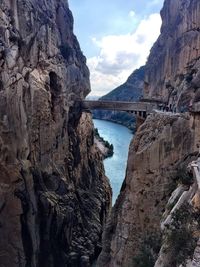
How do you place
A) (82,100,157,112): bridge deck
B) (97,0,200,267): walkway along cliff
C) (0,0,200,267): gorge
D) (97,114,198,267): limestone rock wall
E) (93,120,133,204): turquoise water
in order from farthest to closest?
(93,120,133,204): turquoise water → (82,100,157,112): bridge deck → (97,114,198,267): limestone rock wall → (0,0,200,267): gorge → (97,0,200,267): walkway along cliff

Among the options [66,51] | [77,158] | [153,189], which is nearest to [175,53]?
[66,51]

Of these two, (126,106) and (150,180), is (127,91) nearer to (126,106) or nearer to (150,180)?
(126,106)

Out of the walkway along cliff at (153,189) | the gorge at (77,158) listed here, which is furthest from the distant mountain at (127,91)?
the walkway along cliff at (153,189)

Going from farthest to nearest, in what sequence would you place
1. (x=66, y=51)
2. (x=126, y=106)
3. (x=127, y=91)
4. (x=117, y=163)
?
(x=127, y=91) < (x=117, y=163) < (x=66, y=51) < (x=126, y=106)

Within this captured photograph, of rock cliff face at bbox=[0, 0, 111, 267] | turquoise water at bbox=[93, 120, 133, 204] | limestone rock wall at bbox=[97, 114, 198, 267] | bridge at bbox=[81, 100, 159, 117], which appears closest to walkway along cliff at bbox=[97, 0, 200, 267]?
limestone rock wall at bbox=[97, 114, 198, 267]

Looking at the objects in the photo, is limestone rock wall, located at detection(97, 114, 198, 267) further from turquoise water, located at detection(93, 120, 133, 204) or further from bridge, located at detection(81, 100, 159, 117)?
turquoise water, located at detection(93, 120, 133, 204)

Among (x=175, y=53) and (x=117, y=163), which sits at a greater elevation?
(x=175, y=53)

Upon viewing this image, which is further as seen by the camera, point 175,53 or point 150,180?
point 175,53
